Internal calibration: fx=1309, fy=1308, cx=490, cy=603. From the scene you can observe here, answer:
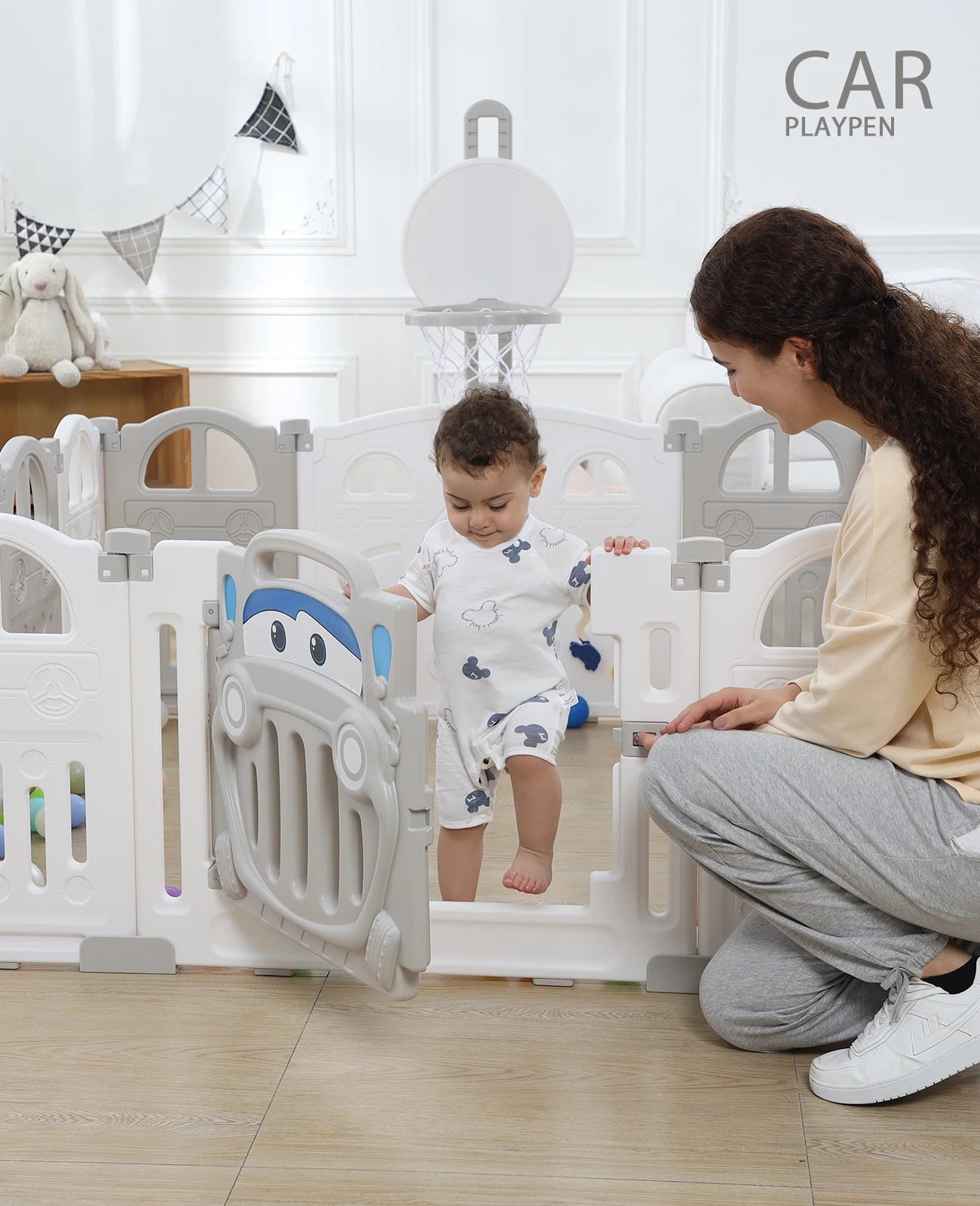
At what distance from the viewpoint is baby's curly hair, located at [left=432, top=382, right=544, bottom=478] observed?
53.1 inches

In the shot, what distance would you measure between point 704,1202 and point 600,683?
1.34 meters

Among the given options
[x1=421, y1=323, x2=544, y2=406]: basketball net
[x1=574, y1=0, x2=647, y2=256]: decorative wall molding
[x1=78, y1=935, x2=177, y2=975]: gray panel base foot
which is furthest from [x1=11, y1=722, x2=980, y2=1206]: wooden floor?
[x1=574, y1=0, x2=647, y2=256]: decorative wall molding

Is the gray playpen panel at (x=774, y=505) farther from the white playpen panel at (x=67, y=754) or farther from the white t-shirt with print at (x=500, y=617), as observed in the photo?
the white playpen panel at (x=67, y=754)

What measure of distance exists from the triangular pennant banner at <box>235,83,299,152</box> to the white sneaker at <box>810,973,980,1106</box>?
267cm

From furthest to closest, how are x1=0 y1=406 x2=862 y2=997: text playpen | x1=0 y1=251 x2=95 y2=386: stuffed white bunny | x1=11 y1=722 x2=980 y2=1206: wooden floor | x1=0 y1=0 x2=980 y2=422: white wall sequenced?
x1=0 y1=0 x2=980 y2=422: white wall, x1=0 y1=251 x2=95 y2=386: stuffed white bunny, x1=0 y1=406 x2=862 y2=997: text playpen, x1=11 y1=722 x2=980 y2=1206: wooden floor

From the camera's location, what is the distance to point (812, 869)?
1103 mm

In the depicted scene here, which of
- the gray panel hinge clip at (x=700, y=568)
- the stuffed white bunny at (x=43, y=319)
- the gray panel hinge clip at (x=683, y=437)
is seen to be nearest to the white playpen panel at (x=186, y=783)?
the gray panel hinge clip at (x=700, y=568)

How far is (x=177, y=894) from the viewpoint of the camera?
56.2 inches

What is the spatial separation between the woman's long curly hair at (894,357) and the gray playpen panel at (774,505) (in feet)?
3.46

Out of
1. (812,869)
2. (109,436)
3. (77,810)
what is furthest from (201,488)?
(812,869)

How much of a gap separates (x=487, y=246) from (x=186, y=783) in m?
1.26

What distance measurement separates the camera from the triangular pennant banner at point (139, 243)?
316 cm

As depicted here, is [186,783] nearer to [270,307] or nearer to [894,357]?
[894,357]

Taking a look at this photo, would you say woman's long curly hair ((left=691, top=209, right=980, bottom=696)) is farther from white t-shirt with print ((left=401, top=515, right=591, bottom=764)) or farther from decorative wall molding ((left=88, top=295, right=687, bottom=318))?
decorative wall molding ((left=88, top=295, right=687, bottom=318))
